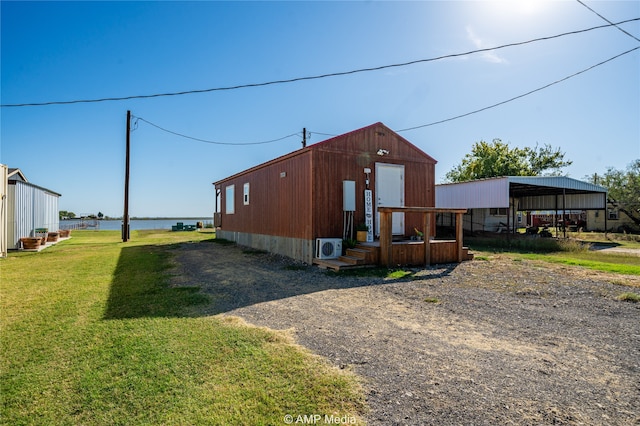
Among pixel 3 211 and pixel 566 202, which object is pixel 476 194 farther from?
pixel 3 211

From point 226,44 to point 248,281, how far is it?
8.90 metres

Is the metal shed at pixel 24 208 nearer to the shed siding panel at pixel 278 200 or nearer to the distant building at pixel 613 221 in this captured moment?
the shed siding panel at pixel 278 200

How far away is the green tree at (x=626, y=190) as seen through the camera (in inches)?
939

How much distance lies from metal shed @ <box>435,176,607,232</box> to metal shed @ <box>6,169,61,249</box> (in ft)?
63.6

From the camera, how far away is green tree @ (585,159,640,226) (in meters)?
23.8

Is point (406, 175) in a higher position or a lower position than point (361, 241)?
higher

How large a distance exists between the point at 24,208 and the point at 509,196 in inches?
896

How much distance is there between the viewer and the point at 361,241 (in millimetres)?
9211

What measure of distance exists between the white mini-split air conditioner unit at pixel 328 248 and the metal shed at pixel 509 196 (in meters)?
9.47

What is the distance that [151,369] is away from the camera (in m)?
2.87

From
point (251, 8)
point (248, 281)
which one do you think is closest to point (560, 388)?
point (248, 281)

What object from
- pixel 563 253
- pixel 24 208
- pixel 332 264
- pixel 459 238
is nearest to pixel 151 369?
pixel 332 264

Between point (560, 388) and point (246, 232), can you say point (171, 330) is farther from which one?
point (246, 232)

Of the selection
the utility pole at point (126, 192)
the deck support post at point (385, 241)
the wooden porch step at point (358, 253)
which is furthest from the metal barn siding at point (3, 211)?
the deck support post at point (385, 241)
